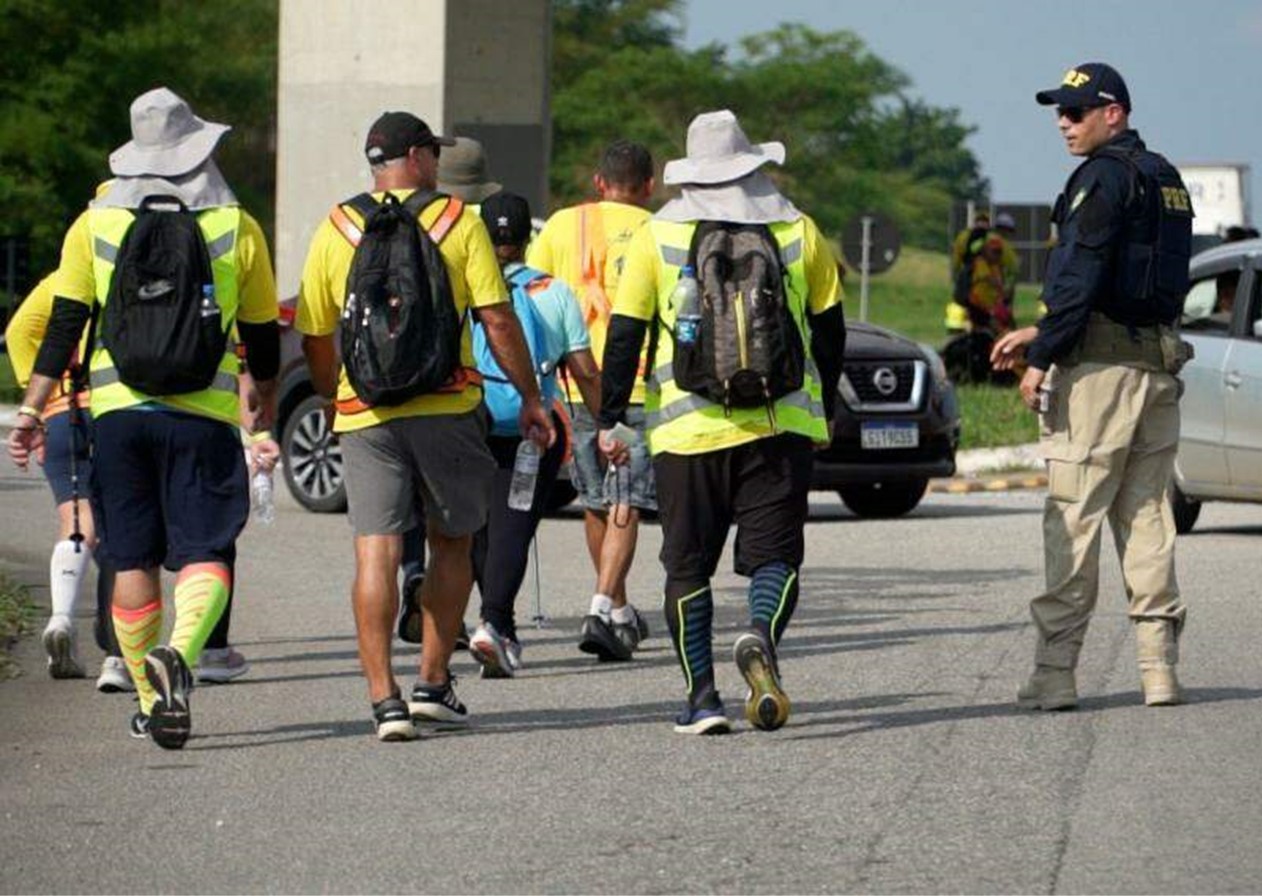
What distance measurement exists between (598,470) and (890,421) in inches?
287

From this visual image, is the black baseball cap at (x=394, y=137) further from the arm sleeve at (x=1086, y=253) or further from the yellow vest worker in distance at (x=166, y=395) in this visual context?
the arm sleeve at (x=1086, y=253)

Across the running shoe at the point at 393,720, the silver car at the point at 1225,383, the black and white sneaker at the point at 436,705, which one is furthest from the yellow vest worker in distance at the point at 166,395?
the silver car at the point at 1225,383

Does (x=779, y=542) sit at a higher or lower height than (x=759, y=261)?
lower

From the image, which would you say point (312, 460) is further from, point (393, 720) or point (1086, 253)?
point (393, 720)

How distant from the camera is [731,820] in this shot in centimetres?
859

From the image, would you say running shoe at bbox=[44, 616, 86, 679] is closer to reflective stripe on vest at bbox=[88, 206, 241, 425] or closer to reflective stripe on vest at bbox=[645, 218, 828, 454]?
reflective stripe on vest at bbox=[88, 206, 241, 425]

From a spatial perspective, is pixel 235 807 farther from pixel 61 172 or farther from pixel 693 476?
pixel 61 172

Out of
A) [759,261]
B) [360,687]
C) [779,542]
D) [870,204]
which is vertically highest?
[759,261]

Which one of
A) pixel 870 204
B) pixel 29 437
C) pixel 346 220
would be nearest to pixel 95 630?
pixel 29 437

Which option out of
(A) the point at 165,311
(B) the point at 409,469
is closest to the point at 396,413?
(B) the point at 409,469

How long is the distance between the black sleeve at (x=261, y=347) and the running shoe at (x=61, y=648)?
1.95 m

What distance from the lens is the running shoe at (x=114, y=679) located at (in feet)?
37.5

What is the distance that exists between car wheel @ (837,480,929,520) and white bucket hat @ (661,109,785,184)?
1056cm

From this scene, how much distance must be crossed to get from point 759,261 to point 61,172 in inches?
1747
